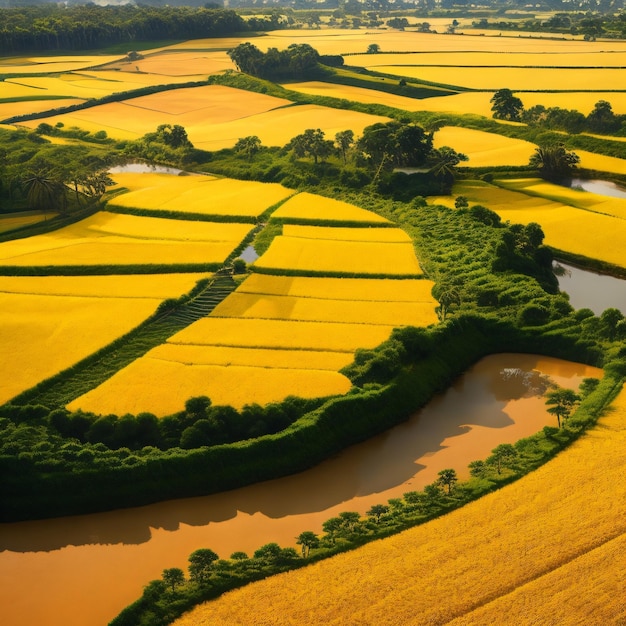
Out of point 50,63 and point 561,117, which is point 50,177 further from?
point 50,63

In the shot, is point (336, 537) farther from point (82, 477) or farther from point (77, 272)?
point (77, 272)

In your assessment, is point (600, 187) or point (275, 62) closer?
point (600, 187)

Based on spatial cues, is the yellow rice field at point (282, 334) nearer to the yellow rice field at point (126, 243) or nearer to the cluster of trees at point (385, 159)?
the yellow rice field at point (126, 243)

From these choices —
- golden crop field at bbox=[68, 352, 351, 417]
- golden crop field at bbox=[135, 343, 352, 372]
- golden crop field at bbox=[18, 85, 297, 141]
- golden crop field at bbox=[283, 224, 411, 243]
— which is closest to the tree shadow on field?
golden crop field at bbox=[68, 352, 351, 417]

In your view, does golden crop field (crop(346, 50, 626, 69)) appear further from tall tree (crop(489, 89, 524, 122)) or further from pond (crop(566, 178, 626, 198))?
pond (crop(566, 178, 626, 198))

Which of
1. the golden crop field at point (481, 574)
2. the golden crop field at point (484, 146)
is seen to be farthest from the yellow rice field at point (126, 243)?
the golden crop field at point (481, 574)

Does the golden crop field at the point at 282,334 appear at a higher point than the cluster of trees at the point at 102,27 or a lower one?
lower

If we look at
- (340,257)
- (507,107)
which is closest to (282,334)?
(340,257)
